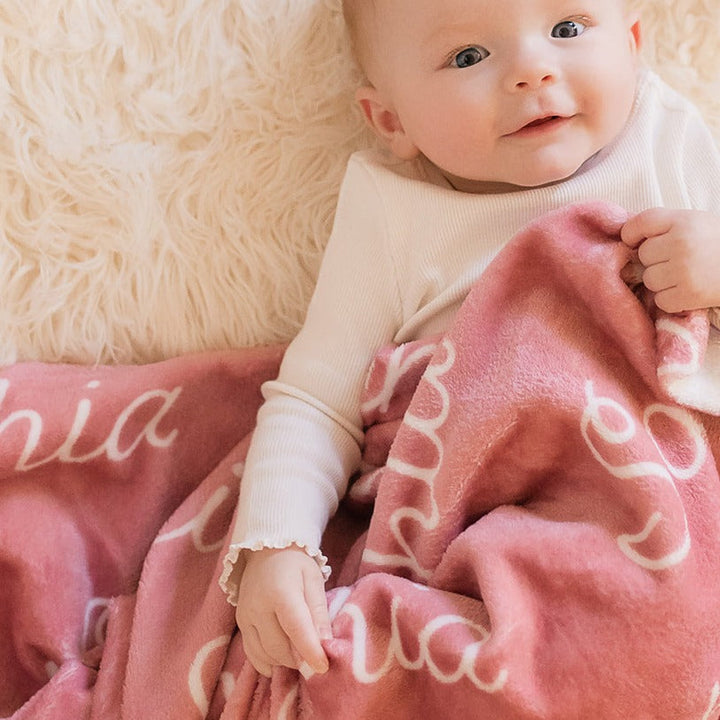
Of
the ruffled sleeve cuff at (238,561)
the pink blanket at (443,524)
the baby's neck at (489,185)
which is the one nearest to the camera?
the pink blanket at (443,524)

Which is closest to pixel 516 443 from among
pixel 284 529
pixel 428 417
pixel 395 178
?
pixel 428 417

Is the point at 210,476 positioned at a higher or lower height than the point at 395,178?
lower

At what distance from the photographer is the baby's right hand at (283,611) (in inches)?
29.3

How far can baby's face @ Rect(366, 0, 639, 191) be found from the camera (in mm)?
831

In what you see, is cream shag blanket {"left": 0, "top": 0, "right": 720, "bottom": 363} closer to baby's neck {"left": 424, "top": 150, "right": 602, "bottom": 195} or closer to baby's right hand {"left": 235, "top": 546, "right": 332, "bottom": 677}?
baby's neck {"left": 424, "top": 150, "right": 602, "bottom": 195}

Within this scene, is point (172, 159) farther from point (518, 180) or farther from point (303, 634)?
point (303, 634)

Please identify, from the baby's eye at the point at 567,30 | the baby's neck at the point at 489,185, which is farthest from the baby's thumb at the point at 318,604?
the baby's eye at the point at 567,30

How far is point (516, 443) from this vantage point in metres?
0.77

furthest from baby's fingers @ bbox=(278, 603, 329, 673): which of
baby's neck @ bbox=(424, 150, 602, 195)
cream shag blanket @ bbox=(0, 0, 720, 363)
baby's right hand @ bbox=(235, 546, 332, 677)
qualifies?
baby's neck @ bbox=(424, 150, 602, 195)

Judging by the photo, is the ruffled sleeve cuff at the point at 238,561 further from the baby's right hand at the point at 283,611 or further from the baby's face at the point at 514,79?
the baby's face at the point at 514,79

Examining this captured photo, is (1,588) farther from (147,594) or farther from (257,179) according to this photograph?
(257,179)

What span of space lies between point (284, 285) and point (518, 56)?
1.07 ft

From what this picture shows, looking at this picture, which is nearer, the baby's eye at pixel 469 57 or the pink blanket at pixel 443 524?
the pink blanket at pixel 443 524

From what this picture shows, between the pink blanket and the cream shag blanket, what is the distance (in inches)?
2.3
